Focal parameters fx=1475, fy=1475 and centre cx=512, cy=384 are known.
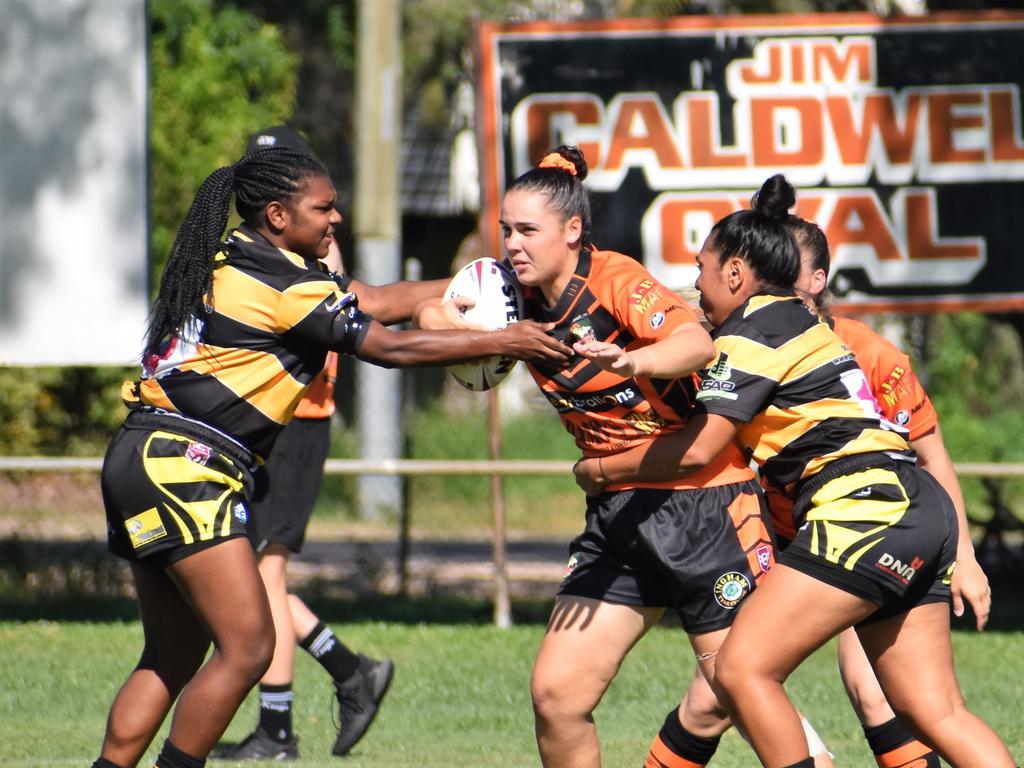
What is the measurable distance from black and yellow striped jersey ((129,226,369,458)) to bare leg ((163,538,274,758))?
1.32 ft

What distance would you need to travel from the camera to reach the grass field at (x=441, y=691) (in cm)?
624

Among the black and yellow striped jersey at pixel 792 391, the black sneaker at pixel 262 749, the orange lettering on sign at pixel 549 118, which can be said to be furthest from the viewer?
the orange lettering on sign at pixel 549 118

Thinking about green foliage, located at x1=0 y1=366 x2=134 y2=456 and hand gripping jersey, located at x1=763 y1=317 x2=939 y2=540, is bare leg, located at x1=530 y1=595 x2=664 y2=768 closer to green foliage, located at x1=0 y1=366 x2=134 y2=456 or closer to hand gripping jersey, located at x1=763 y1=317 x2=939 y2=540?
hand gripping jersey, located at x1=763 y1=317 x2=939 y2=540

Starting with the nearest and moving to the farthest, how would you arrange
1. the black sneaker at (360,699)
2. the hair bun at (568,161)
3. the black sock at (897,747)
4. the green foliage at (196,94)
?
the hair bun at (568,161) < the black sock at (897,747) < the black sneaker at (360,699) < the green foliage at (196,94)

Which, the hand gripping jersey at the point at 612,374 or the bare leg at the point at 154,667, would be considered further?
the bare leg at the point at 154,667

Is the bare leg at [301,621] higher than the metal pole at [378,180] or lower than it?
lower

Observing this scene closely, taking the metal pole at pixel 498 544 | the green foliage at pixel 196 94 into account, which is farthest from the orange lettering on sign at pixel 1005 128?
the green foliage at pixel 196 94

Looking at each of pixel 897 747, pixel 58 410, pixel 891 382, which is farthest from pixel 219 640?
pixel 58 410

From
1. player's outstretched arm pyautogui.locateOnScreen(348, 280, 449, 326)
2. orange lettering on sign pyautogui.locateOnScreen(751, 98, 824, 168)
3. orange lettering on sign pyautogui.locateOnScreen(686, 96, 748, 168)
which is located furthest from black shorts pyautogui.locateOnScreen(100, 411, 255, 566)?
orange lettering on sign pyautogui.locateOnScreen(751, 98, 824, 168)

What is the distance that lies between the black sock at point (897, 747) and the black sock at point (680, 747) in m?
0.53

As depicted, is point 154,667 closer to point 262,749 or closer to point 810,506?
point 262,749

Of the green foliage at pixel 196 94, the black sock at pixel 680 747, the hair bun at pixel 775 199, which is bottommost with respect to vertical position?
the black sock at pixel 680 747

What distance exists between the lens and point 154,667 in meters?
4.56

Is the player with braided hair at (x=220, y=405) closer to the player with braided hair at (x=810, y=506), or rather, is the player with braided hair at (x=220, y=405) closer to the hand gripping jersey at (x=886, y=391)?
the player with braided hair at (x=810, y=506)
